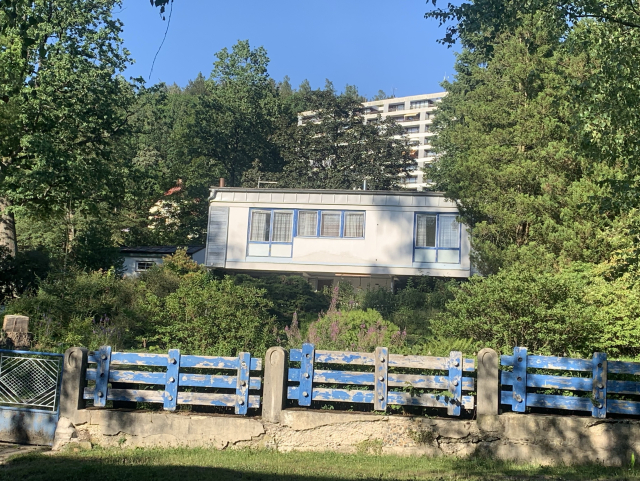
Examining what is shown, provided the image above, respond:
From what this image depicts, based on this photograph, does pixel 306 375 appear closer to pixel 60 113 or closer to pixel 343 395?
pixel 343 395

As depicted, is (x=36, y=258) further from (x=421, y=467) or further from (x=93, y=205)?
(x=421, y=467)

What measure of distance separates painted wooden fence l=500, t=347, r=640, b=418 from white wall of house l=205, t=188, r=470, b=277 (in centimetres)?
1897

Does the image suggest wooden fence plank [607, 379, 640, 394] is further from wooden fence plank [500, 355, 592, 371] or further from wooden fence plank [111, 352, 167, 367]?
wooden fence plank [111, 352, 167, 367]

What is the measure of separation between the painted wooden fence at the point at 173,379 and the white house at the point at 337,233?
19720mm

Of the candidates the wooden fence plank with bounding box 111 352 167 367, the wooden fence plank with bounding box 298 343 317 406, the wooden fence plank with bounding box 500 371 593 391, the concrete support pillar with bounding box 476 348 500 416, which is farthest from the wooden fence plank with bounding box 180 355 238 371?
the wooden fence plank with bounding box 500 371 593 391

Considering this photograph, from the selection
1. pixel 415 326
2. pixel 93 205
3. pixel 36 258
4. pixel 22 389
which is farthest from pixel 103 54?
pixel 22 389

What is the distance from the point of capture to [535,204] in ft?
65.4

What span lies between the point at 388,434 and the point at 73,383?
4.89 meters

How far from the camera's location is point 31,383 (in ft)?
35.3

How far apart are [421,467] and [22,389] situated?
6.32 m

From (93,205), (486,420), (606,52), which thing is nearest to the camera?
(486,420)

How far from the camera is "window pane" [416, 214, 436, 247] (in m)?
29.7

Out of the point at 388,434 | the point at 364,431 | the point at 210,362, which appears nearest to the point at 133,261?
the point at 210,362

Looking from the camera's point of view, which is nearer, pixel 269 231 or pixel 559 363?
Answer: pixel 559 363
